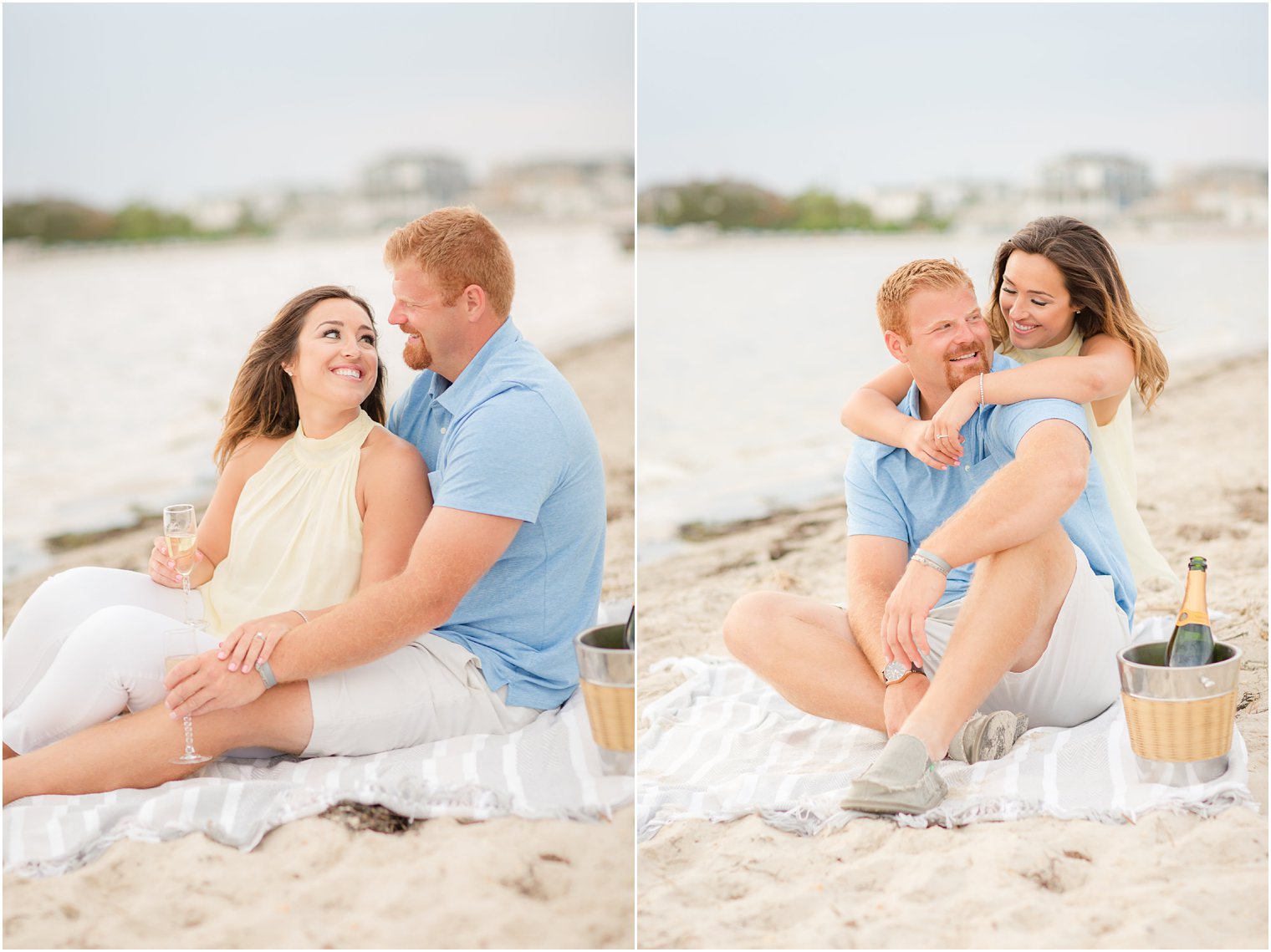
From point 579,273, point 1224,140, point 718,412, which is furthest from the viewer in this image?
point 1224,140

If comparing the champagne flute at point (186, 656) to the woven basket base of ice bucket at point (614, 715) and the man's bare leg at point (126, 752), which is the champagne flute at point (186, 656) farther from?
the woven basket base of ice bucket at point (614, 715)

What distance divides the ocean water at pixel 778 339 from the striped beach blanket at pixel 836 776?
0.94 meters

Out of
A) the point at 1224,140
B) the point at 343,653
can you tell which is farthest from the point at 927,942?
the point at 1224,140

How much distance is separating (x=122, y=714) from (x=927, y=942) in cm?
124

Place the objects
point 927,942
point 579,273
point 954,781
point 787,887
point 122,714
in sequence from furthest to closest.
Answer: point 579,273 → point 954,781 → point 122,714 → point 787,887 → point 927,942

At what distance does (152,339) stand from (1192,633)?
53.0ft

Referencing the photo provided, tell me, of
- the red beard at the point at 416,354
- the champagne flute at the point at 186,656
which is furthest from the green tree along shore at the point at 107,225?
the champagne flute at the point at 186,656

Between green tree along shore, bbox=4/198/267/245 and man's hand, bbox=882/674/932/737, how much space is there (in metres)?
19.7

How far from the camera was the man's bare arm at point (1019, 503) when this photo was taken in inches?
77.7

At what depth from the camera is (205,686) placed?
5.84 ft

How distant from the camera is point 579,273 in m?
16.3

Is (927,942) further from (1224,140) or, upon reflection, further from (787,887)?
(1224,140)

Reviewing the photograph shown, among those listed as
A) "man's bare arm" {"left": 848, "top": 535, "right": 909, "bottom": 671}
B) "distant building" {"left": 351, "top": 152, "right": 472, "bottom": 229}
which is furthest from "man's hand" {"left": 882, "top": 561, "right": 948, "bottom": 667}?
"distant building" {"left": 351, "top": 152, "right": 472, "bottom": 229}

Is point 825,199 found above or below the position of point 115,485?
above
